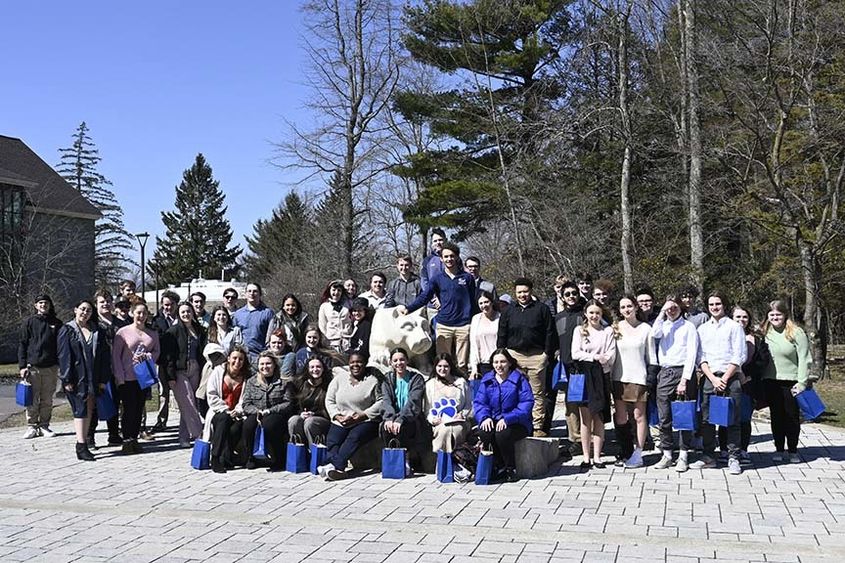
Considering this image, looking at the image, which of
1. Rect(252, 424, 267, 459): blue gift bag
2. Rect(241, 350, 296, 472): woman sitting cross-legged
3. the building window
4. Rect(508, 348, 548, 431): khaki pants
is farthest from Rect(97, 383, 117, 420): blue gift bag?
the building window

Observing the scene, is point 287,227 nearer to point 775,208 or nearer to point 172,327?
point 775,208

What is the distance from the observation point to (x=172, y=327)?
34.9ft

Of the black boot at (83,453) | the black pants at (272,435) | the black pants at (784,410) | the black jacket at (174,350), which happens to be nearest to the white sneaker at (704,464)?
the black pants at (784,410)

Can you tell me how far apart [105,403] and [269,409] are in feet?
7.64

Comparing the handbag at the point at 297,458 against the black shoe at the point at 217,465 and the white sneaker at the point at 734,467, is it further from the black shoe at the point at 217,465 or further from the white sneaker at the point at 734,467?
the white sneaker at the point at 734,467

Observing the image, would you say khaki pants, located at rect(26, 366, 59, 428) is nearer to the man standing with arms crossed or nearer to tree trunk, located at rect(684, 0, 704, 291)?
the man standing with arms crossed

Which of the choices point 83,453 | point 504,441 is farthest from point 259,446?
point 504,441

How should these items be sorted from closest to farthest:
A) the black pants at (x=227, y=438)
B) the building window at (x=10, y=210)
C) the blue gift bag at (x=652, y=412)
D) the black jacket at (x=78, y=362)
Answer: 1. the black pants at (x=227, y=438)
2. the blue gift bag at (x=652, y=412)
3. the black jacket at (x=78, y=362)
4. the building window at (x=10, y=210)

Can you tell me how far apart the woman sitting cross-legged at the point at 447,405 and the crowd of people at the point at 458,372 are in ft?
0.04

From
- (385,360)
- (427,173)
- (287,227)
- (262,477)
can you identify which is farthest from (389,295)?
(287,227)

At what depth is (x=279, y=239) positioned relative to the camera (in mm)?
60750

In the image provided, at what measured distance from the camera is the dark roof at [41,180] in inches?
1714

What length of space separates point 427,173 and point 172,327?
18.6 meters

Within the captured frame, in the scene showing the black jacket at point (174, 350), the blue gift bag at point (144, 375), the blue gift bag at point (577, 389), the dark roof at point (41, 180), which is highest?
the dark roof at point (41, 180)
